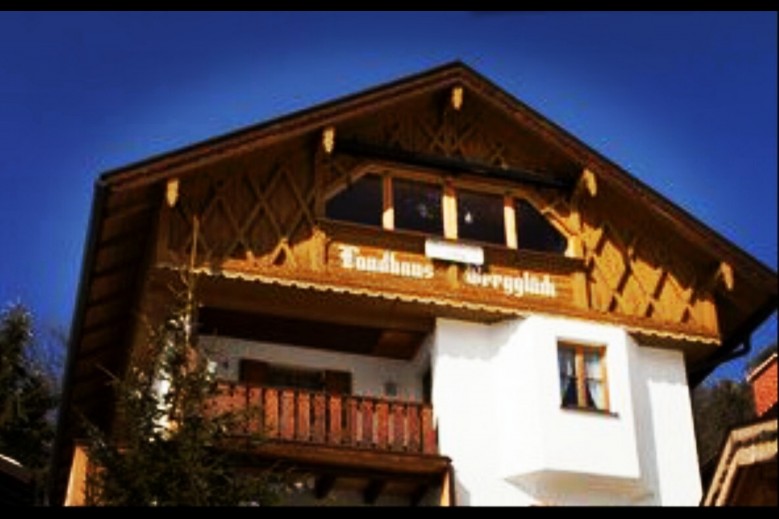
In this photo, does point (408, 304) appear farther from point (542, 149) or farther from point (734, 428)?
point (734, 428)

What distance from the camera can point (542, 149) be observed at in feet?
75.3

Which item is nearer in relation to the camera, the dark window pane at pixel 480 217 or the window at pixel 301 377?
the window at pixel 301 377

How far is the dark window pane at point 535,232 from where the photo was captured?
2242 cm

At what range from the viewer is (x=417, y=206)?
22.1 m

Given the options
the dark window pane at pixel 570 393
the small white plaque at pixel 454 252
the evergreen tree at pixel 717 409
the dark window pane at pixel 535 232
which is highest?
the evergreen tree at pixel 717 409

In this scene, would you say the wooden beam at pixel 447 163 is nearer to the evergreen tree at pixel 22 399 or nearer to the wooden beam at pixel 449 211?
the wooden beam at pixel 449 211

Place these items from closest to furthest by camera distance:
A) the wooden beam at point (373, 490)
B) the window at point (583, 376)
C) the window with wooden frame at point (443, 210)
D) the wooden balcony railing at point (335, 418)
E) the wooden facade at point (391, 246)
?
1. the wooden balcony railing at point (335, 418)
2. the wooden facade at point (391, 246)
3. the wooden beam at point (373, 490)
4. the window at point (583, 376)
5. the window with wooden frame at point (443, 210)

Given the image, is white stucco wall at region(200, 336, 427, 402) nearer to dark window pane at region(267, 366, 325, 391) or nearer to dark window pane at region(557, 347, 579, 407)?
dark window pane at region(267, 366, 325, 391)

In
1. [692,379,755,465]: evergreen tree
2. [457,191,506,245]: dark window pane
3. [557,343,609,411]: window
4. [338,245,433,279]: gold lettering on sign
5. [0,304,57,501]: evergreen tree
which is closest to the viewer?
[338,245,433,279]: gold lettering on sign

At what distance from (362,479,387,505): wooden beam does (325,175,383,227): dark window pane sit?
165 inches

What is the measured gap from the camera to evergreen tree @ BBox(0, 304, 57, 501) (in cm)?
3419

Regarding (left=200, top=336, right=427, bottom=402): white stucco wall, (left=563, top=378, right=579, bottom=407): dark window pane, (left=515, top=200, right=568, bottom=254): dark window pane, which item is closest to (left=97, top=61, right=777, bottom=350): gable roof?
(left=515, top=200, right=568, bottom=254): dark window pane

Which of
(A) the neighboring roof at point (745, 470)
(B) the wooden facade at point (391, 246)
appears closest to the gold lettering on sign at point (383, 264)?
(B) the wooden facade at point (391, 246)

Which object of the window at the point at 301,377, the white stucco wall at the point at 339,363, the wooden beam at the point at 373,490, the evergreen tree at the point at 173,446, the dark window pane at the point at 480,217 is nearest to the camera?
the evergreen tree at the point at 173,446
